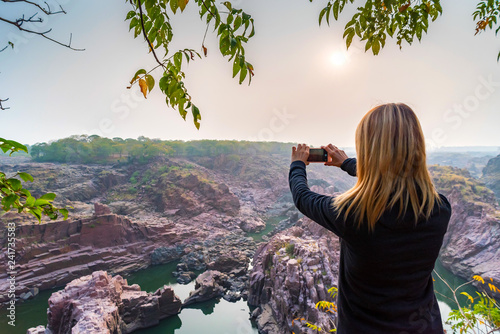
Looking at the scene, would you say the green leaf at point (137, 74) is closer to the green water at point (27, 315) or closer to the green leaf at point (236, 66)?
the green leaf at point (236, 66)

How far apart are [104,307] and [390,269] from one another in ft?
30.6

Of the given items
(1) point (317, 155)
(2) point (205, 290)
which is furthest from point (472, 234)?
(1) point (317, 155)

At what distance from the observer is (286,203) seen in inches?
1114

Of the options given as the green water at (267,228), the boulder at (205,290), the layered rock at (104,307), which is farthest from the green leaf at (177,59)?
the green water at (267,228)

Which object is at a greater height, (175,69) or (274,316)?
(175,69)

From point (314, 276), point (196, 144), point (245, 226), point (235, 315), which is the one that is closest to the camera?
point (314, 276)

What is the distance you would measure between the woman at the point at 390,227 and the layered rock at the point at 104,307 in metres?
8.28

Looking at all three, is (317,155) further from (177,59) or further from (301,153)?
(177,59)

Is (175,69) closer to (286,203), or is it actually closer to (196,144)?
(286,203)

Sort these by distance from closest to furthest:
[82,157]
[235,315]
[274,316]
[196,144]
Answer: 1. [274,316]
2. [235,315]
3. [82,157]
4. [196,144]

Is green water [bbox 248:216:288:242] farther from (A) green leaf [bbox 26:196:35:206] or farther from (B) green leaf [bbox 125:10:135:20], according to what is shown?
(B) green leaf [bbox 125:10:135:20]

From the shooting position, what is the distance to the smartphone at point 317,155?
1055 mm

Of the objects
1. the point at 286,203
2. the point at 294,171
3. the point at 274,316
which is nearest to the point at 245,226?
the point at 286,203

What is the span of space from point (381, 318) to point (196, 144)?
128ft
